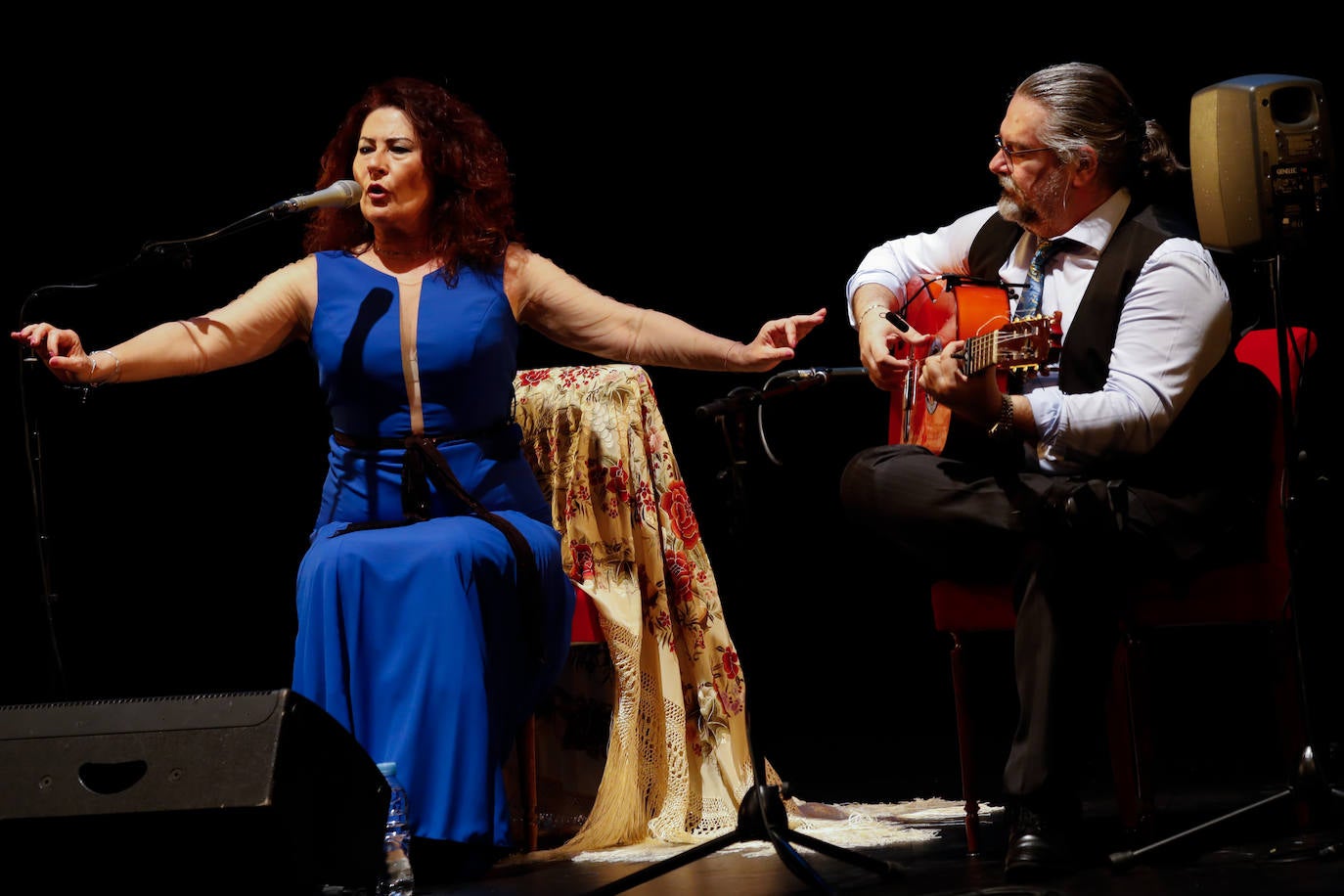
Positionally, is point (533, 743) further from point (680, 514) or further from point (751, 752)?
point (751, 752)

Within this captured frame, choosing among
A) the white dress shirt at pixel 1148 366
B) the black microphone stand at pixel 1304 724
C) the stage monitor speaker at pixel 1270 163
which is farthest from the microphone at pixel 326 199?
the black microphone stand at pixel 1304 724

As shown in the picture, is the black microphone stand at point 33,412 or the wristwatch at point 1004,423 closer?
the wristwatch at point 1004,423

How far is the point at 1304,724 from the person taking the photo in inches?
82.4

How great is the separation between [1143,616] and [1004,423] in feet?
1.41

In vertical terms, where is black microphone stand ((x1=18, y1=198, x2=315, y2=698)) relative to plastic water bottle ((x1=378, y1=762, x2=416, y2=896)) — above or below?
above

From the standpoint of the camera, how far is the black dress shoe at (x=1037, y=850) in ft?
6.63

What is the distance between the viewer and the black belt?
2.68 meters

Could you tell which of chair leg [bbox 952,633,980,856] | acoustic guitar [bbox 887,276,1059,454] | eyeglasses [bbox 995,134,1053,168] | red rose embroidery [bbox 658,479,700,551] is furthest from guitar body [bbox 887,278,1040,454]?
red rose embroidery [bbox 658,479,700,551]

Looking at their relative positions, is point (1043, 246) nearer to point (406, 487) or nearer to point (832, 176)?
point (406, 487)

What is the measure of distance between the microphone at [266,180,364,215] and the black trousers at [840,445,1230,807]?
1.20 meters

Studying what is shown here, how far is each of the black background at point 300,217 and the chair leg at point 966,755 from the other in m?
1.16

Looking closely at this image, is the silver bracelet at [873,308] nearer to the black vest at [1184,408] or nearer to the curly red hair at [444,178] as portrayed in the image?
the black vest at [1184,408]

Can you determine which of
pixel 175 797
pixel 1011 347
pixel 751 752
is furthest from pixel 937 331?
pixel 175 797

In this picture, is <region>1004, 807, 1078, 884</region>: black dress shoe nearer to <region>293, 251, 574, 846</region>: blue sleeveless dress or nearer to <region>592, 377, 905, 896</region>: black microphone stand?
<region>592, 377, 905, 896</region>: black microphone stand
